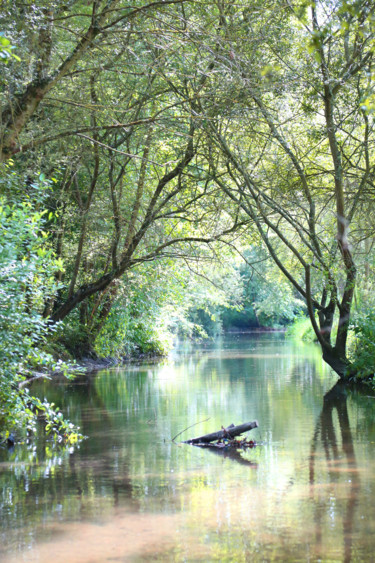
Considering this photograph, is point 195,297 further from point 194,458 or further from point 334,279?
point 194,458

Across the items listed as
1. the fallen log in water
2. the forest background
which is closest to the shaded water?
the fallen log in water

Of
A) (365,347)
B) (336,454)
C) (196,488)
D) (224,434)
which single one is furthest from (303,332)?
(196,488)

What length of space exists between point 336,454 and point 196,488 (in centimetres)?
220

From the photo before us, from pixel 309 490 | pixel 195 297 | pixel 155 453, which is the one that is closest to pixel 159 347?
pixel 195 297

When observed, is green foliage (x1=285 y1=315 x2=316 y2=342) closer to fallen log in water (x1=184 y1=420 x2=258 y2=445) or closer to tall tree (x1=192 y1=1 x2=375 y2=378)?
tall tree (x1=192 y1=1 x2=375 y2=378)

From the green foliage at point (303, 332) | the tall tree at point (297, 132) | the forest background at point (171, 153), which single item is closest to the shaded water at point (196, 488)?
the forest background at point (171, 153)

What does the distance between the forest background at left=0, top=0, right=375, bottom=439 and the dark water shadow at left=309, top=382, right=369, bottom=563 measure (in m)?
2.52

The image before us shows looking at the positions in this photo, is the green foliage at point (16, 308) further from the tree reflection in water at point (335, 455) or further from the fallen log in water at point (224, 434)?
the tree reflection in water at point (335, 455)

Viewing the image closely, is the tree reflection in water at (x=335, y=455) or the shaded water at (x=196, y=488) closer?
the shaded water at (x=196, y=488)

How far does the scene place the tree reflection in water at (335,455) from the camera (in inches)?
209

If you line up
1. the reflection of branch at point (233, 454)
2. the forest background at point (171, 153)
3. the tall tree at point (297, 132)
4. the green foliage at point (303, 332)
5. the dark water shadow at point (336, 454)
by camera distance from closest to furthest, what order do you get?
the dark water shadow at point (336, 454), the reflection of branch at point (233, 454), the forest background at point (171, 153), the tall tree at point (297, 132), the green foliage at point (303, 332)

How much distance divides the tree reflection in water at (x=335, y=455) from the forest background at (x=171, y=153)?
101 inches

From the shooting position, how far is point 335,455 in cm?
790

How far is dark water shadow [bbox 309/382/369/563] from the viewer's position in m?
5.30
